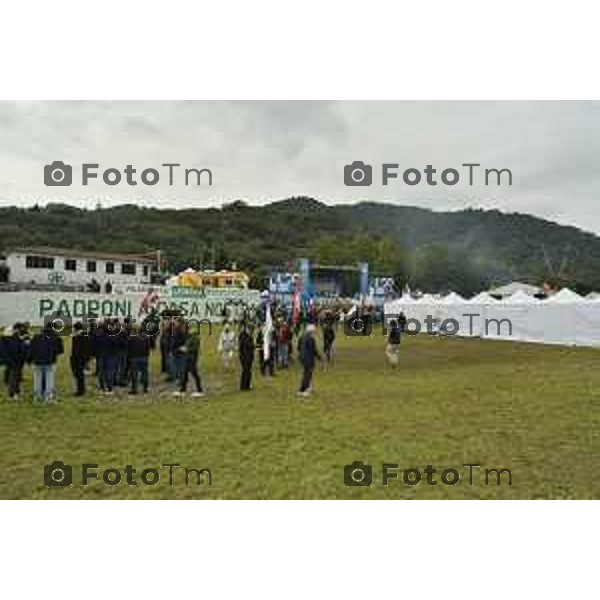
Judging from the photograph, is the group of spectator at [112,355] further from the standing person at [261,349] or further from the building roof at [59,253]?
the building roof at [59,253]

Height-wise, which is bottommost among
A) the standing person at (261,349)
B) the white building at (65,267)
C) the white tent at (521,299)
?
the standing person at (261,349)

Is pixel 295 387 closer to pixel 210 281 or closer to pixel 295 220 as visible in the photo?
pixel 210 281

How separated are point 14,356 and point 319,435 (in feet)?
25.3

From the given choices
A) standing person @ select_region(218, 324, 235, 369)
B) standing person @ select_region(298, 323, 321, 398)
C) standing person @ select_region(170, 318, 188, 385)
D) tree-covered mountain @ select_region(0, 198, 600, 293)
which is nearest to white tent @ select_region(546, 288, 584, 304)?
standing person @ select_region(218, 324, 235, 369)

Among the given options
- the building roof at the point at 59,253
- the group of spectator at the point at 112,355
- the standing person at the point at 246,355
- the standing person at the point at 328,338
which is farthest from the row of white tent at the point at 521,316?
the building roof at the point at 59,253

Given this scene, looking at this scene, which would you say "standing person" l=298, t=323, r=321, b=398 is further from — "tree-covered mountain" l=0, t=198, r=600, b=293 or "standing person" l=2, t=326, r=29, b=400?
"tree-covered mountain" l=0, t=198, r=600, b=293

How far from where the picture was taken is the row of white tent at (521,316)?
28922 mm

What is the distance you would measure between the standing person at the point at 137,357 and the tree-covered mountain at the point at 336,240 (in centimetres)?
6667

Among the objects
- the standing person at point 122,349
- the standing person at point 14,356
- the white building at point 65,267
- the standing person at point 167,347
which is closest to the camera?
the standing person at point 14,356

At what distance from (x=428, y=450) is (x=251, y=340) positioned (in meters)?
7.08

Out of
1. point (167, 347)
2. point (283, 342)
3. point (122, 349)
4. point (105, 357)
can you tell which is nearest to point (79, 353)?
point (105, 357)

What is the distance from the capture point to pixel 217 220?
116000 mm

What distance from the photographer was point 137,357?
1583 cm

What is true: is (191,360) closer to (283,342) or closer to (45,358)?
(45,358)
